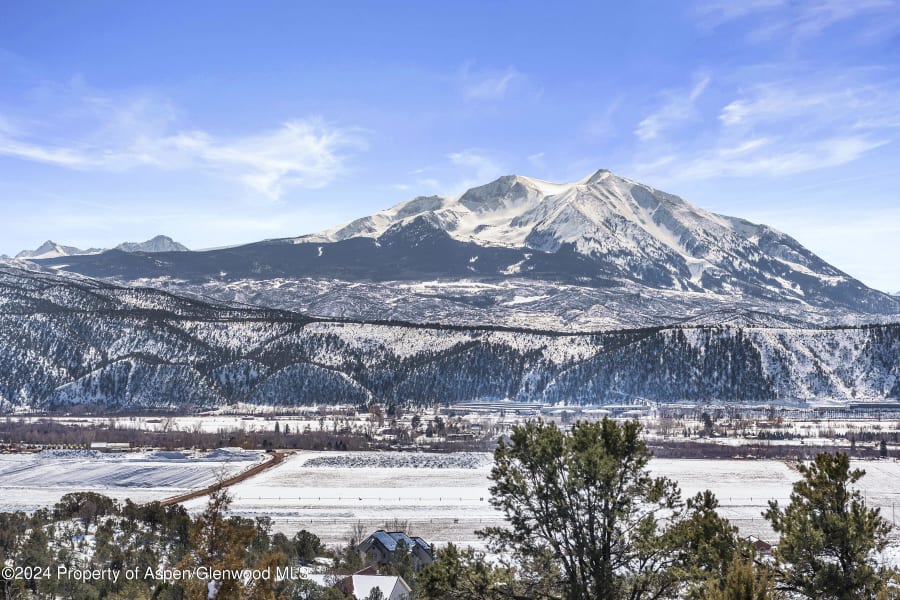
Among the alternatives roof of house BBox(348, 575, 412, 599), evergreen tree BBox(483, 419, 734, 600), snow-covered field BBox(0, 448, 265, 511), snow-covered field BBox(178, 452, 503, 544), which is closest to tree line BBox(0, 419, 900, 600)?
evergreen tree BBox(483, 419, 734, 600)

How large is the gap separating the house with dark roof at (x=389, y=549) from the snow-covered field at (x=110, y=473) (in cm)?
3533

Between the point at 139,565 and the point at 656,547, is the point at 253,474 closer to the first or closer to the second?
the point at 139,565

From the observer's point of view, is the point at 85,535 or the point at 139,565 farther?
the point at 85,535

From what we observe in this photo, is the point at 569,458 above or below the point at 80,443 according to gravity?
above

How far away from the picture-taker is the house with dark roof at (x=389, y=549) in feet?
210

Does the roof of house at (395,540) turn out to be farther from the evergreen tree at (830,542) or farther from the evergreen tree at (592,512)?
the evergreen tree at (830,542)

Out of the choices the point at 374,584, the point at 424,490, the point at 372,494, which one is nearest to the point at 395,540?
the point at 374,584

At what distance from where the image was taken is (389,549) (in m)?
65.1

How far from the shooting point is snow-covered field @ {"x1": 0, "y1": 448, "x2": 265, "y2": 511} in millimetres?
105062

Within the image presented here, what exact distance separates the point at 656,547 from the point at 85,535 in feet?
196

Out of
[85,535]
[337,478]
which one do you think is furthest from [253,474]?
[85,535]

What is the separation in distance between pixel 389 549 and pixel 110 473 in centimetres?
7193

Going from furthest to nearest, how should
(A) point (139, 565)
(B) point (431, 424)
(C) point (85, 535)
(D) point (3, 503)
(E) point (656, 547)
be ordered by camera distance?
(B) point (431, 424) < (D) point (3, 503) < (C) point (85, 535) < (A) point (139, 565) < (E) point (656, 547)

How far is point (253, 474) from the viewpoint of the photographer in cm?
12250
